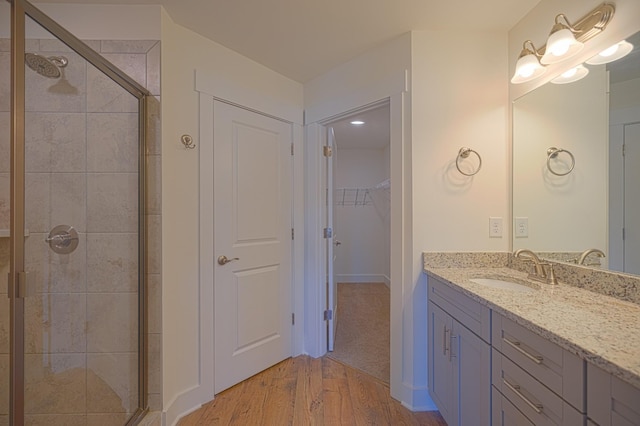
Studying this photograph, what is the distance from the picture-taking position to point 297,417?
69.2 inches

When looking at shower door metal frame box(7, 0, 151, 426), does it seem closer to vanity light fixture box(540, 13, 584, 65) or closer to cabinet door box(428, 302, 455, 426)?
cabinet door box(428, 302, 455, 426)

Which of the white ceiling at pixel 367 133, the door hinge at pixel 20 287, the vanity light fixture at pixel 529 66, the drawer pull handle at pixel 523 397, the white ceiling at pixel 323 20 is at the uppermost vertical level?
the white ceiling at pixel 323 20

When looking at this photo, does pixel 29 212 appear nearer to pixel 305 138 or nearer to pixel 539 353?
pixel 305 138

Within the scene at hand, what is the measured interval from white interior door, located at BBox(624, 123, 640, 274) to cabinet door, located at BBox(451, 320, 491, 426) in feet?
2.20

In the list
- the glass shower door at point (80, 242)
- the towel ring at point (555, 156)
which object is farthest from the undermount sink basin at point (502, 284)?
the glass shower door at point (80, 242)

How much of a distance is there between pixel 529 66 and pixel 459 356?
1.51 m

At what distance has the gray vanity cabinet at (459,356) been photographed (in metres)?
1.24

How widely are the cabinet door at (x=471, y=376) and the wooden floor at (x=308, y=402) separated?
0.45 metres

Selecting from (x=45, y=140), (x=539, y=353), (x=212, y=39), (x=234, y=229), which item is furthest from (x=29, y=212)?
(x=539, y=353)

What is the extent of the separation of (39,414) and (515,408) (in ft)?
6.40

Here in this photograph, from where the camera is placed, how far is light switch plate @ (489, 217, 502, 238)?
1.87 metres

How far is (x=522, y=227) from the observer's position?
5.85 ft

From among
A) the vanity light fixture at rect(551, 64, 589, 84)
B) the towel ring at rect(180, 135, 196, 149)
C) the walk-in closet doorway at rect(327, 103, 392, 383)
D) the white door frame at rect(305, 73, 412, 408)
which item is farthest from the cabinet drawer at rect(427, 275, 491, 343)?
the walk-in closet doorway at rect(327, 103, 392, 383)

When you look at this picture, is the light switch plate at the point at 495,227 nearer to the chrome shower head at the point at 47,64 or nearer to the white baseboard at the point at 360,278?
the chrome shower head at the point at 47,64
